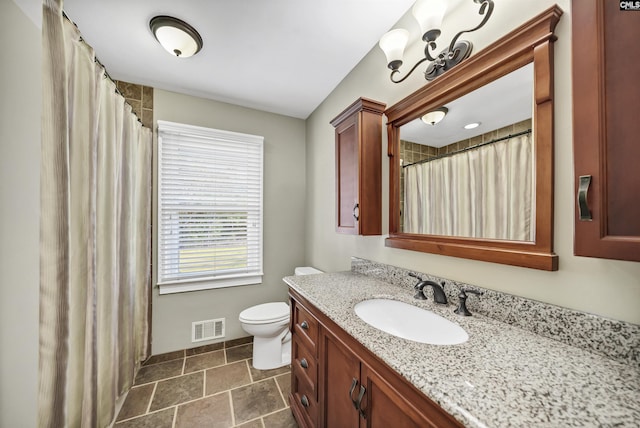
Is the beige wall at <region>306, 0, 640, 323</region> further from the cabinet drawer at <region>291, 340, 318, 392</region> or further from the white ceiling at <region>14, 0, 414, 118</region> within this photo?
the cabinet drawer at <region>291, 340, 318, 392</region>

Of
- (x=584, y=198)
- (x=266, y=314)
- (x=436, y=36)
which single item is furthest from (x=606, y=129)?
(x=266, y=314)

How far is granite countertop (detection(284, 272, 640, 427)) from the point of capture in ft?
1.58

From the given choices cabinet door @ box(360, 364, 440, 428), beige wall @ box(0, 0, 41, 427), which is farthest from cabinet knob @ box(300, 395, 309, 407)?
beige wall @ box(0, 0, 41, 427)

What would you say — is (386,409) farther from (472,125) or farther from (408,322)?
(472,125)

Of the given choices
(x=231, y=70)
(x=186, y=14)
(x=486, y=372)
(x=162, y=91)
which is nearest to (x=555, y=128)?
(x=486, y=372)

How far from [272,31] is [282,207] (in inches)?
65.4

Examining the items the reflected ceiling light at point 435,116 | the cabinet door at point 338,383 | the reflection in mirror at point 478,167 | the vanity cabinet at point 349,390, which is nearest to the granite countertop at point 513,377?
the vanity cabinet at point 349,390

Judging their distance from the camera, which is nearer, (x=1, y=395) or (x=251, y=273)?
(x=1, y=395)

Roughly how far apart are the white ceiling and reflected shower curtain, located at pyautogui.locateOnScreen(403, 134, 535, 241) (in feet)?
3.26

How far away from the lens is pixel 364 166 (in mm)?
1544

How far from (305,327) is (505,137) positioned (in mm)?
1336

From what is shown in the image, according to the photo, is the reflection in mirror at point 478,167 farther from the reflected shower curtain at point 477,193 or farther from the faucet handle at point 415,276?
the faucet handle at point 415,276

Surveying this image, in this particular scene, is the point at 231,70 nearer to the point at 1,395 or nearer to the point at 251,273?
the point at 251,273

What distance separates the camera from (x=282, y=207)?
275 cm
